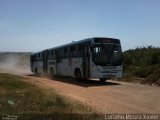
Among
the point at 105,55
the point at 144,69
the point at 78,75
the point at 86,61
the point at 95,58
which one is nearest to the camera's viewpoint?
the point at 95,58

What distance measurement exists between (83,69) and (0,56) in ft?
353

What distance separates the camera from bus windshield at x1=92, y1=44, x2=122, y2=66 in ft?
80.5

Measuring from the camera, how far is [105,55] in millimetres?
24625

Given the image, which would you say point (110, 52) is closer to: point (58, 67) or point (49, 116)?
point (58, 67)

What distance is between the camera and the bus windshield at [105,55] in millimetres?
24531

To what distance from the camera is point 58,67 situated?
108 feet

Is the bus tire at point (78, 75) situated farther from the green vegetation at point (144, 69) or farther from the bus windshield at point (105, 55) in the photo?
the green vegetation at point (144, 69)

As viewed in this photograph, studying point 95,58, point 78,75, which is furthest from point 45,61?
point 95,58

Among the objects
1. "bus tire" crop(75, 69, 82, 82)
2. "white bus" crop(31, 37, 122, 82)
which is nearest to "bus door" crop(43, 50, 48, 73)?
"white bus" crop(31, 37, 122, 82)

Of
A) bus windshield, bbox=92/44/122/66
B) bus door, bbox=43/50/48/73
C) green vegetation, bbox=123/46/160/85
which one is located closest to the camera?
bus windshield, bbox=92/44/122/66

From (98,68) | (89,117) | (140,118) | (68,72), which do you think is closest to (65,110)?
(89,117)

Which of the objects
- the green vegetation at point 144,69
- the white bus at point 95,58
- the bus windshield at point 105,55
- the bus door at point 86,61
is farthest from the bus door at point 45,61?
the bus windshield at point 105,55

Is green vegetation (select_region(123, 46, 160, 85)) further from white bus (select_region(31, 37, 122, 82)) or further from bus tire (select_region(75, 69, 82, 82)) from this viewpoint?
bus tire (select_region(75, 69, 82, 82))

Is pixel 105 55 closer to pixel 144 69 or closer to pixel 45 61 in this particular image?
pixel 144 69
